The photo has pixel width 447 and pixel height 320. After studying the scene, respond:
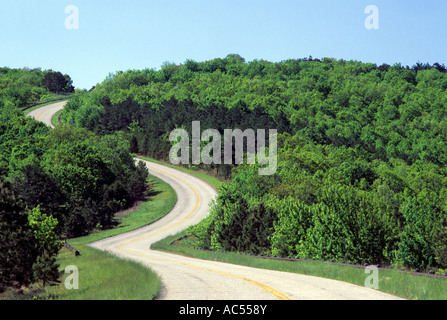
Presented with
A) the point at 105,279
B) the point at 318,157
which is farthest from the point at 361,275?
the point at 318,157

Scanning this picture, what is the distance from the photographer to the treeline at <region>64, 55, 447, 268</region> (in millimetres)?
39656

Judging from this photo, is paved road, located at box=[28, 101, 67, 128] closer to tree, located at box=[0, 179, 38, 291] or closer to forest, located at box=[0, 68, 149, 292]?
forest, located at box=[0, 68, 149, 292]

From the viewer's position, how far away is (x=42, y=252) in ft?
110

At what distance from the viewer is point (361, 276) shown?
23.4 metres

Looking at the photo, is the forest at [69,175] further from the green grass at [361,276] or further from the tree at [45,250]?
the green grass at [361,276]

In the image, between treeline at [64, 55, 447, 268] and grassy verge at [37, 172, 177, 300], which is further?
treeline at [64, 55, 447, 268]

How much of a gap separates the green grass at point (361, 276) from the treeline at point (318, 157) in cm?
742

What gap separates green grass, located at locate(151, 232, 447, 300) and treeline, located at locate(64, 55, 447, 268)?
7415 mm

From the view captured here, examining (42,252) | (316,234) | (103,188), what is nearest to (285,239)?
(316,234)

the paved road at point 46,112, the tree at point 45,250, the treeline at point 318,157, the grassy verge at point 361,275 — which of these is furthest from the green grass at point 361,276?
the paved road at point 46,112

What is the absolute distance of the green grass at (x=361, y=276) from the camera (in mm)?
19312

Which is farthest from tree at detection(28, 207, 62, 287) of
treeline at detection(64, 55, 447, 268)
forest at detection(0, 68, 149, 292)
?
treeline at detection(64, 55, 447, 268)
